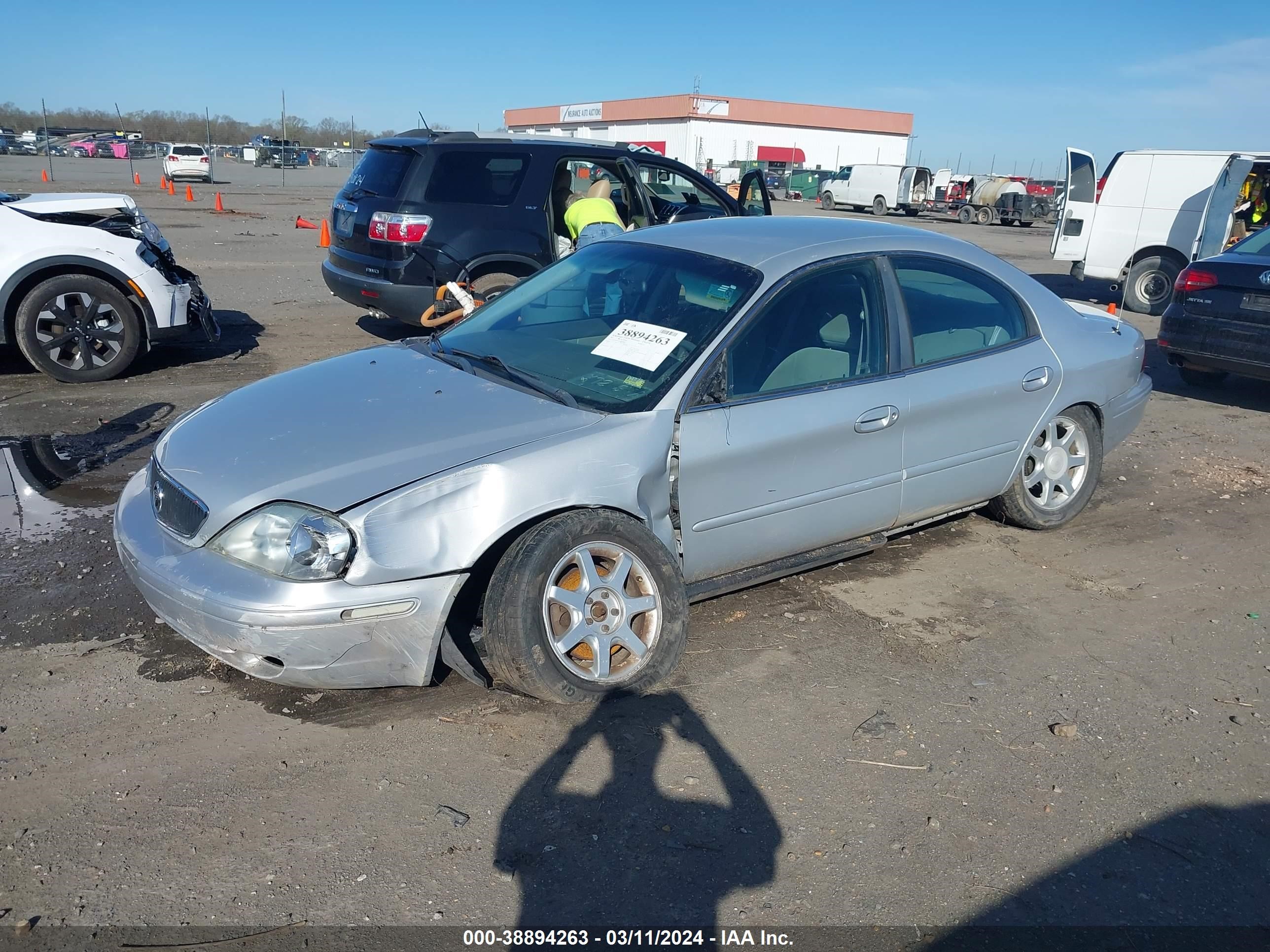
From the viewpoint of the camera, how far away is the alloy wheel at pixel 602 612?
340cm

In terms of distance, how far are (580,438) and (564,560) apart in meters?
0.43

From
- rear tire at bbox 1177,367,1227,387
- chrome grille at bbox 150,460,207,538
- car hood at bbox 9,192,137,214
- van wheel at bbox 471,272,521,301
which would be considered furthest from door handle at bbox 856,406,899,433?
rear tire at bbox 1177,367,1227,387

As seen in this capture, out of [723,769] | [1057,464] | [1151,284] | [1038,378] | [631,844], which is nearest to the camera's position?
[631,844]

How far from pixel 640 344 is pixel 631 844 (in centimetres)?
193

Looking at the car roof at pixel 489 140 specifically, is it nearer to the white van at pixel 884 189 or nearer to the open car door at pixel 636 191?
the open car door at pixel 636 191

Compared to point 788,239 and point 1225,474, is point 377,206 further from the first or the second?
point 1225,474

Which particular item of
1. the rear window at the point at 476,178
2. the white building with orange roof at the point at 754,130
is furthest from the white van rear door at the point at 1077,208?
the white building with orange roof at the point at 754,130

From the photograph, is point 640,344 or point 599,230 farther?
point 599,230

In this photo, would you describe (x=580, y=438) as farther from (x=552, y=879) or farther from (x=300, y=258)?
(x=300, y=258)

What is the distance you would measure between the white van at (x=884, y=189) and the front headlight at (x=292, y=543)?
132ft

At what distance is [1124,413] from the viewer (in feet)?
18.3

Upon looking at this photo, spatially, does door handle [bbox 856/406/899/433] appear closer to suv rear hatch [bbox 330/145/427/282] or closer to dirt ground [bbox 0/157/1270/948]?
dirt ground [bbox 0/157/1270/948]

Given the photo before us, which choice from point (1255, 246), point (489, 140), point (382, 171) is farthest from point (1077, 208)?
point (382, 171)

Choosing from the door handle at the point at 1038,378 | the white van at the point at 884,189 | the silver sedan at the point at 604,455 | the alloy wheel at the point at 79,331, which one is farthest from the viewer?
the white van at the point at 884,189
